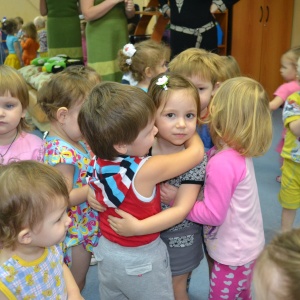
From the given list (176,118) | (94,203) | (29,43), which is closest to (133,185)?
(94,203)

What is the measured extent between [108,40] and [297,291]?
2293mm

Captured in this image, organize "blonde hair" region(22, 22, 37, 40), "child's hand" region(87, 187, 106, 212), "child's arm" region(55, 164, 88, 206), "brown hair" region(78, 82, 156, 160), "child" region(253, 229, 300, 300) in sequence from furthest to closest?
"blonde hair" region(22, 22, 37, 40), "child's arm" region(55, 164, 88, 206), "child's hand" region(87, 187, 106, 212), "brown hair" region(78, 82, 156, 160), "child" region(253, 229, 300, 300)

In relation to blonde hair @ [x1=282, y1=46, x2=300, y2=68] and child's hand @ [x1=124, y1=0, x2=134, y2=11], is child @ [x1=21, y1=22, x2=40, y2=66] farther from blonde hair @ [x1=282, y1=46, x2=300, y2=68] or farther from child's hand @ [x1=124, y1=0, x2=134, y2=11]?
blonde hair @ [x1=282, y1=46, x2=300, y2=68]

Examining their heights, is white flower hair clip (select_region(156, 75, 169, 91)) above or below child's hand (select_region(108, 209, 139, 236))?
above

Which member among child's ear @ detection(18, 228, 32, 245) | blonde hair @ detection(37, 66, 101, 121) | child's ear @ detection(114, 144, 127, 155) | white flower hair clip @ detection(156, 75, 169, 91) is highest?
white flower hair clip @ detection(156, 75, 169, 91)

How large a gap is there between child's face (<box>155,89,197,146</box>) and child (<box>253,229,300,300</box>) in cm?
60

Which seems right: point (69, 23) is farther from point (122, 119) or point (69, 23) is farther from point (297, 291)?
point (297, 291)

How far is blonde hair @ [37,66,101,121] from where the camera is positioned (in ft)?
5.07

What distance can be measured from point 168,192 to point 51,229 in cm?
44

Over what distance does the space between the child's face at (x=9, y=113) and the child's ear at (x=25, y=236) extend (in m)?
0.61

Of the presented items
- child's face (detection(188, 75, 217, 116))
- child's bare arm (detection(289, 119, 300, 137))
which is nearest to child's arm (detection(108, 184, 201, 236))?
child's face (detection(188, 75, 217, 116))

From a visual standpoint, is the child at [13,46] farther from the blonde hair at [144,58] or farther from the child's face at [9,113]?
the child's face at [9,113]

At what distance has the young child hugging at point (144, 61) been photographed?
2281 millimetres

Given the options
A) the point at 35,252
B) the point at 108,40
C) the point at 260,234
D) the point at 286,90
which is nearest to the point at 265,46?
the point at 286,90
